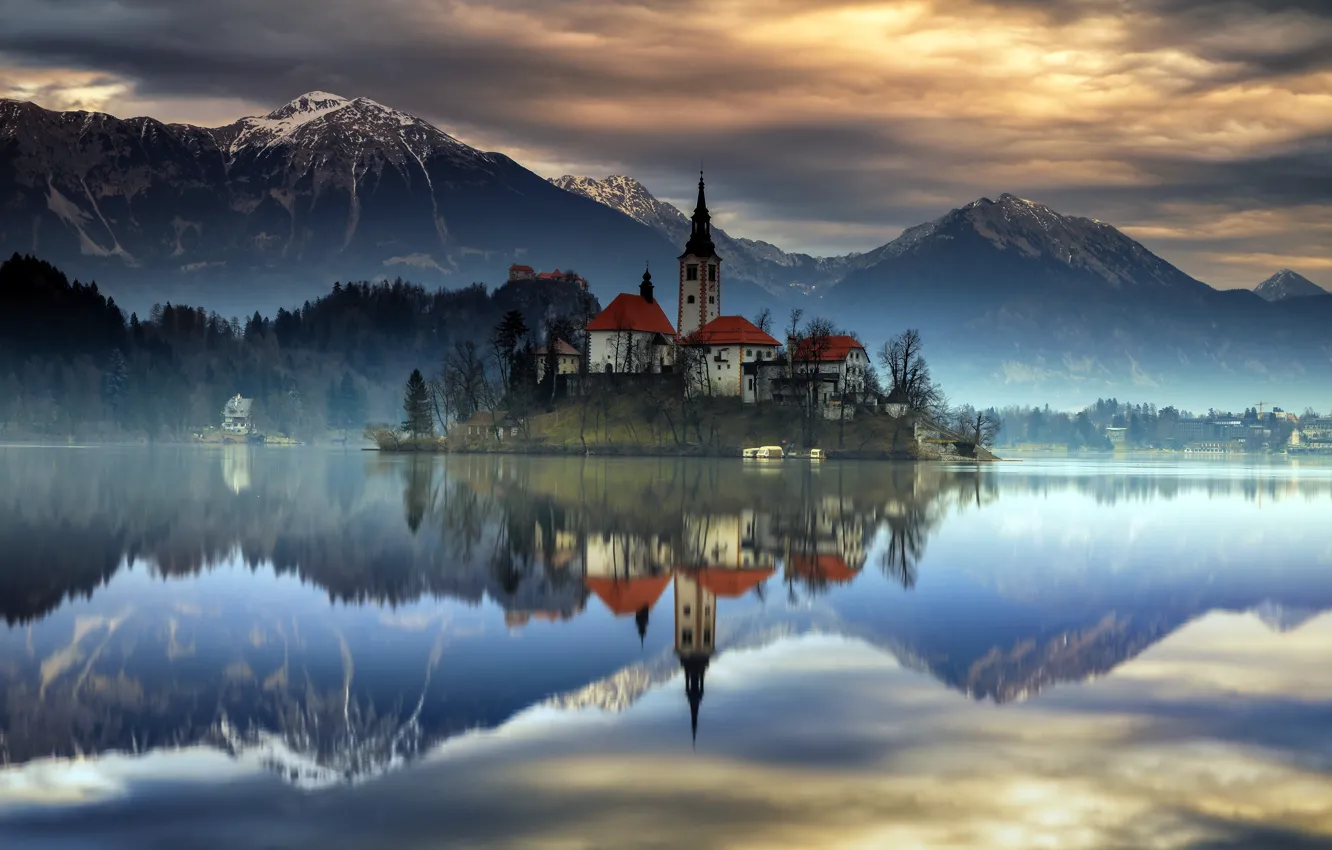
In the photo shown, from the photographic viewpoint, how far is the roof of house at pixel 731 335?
547ft

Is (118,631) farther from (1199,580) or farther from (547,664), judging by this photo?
(1199,580)

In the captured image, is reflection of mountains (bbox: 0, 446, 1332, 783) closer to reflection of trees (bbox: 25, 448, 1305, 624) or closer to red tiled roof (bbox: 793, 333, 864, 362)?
reflection of trees (bbox: 25, 448, 1305, 624)

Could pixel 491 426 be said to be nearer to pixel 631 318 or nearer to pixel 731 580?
pixel 631 318

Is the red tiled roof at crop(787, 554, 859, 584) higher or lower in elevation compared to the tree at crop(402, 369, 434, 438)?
lower

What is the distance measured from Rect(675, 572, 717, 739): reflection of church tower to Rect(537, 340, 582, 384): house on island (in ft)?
460

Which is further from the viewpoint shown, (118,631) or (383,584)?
(383,584)

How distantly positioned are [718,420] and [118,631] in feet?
443

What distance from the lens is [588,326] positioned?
17500cm

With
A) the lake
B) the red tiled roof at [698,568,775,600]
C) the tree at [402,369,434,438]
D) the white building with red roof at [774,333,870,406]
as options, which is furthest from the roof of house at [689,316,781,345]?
the red tiled roof at [698,568,775,600]

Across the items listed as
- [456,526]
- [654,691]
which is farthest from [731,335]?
[654,691]

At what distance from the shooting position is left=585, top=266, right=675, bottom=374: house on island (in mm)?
169750

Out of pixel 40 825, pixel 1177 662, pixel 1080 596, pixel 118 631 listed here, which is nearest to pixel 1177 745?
pixel 1177 662

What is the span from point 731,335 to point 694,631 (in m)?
142

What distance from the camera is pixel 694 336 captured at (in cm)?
16962
